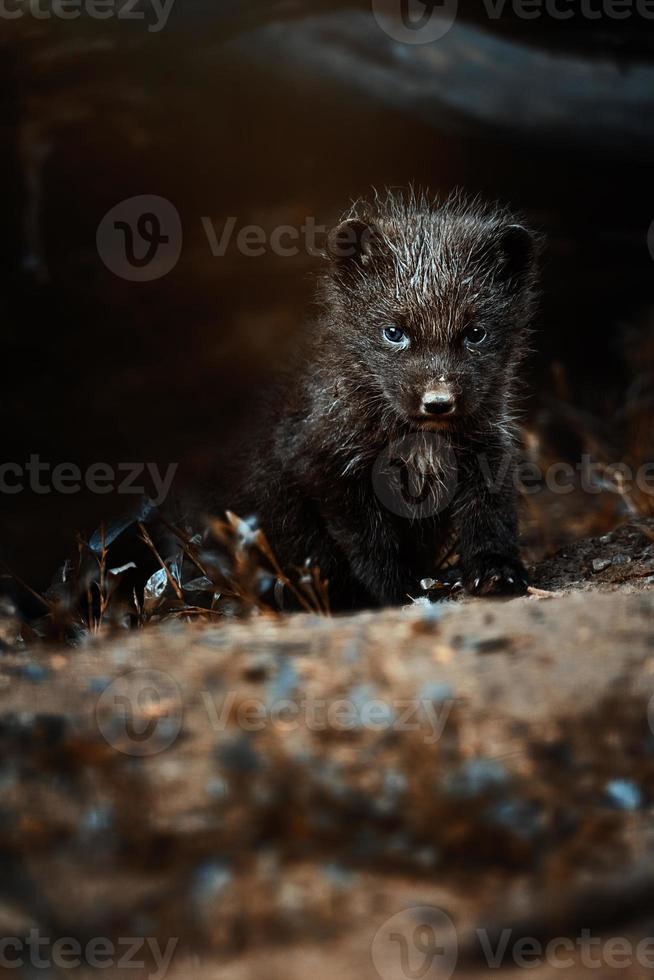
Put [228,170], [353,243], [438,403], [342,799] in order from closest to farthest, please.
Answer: [342,799], [438,403], [353,243], [228,170]

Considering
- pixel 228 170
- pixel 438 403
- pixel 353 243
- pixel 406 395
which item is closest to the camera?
pixel 438 403

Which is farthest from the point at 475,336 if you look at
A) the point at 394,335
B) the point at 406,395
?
the point at 406,395

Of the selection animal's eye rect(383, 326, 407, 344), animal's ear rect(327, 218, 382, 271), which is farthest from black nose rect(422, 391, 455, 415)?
animal's ear rect(327, 218, 382, 271)

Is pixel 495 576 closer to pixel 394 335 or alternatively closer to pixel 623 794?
pixel 394 335

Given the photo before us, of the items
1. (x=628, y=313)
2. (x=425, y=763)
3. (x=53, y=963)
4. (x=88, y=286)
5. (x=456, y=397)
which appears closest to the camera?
(x=53, y=963)

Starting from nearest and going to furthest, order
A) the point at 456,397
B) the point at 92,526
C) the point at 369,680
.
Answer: the point at 369,680, the point at 456,397, the point at 92,526

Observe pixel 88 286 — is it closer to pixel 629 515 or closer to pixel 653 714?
pixel 629 515

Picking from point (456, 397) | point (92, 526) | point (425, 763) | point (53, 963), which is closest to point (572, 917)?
point (425, 763)
